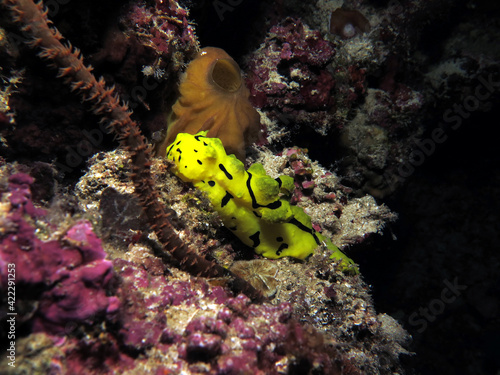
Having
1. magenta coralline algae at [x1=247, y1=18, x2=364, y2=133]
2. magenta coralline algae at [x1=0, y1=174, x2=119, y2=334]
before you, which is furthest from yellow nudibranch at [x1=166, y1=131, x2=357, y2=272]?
magenta coralline algae at [x1=247, y1=18, x2=364, y2=133]

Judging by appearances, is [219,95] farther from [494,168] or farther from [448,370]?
[448,370]

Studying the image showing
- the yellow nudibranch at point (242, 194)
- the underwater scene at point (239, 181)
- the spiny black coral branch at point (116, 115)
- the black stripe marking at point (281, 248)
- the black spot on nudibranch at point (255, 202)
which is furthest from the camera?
the black stripe marking at point (281, 248)

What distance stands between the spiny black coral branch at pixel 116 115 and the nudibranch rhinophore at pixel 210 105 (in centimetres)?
122

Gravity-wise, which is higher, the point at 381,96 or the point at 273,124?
the point at 381,96

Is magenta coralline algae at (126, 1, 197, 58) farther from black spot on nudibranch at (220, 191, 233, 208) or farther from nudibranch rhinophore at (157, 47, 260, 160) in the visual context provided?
black spot on nudibranch at (220, 191, 233, 208)

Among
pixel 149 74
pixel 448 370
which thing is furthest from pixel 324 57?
pixel 448 370

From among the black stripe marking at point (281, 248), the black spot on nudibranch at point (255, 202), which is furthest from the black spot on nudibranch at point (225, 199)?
the black stripe marking at point (281, 248)

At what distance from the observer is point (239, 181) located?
3.37 m

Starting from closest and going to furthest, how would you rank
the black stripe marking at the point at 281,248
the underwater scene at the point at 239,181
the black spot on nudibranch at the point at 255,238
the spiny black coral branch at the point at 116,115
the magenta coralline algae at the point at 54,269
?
1. the magenta coralline algae at the point at 54,269
2. the underwater scene at the point at 239,181
3. the spiny black coral branch at the point at 116,115
4. the black spot on nudibranch at the point at 255,238
5. the black stripe marking at the point at 281,248

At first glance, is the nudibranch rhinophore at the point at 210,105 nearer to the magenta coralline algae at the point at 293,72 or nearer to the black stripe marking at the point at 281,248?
the magenta coralline algae at the point at 293,72

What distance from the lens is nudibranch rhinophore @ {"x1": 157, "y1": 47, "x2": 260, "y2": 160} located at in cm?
374

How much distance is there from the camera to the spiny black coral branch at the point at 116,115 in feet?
7.09

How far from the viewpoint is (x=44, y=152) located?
3.04 m

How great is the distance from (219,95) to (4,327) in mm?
3167
